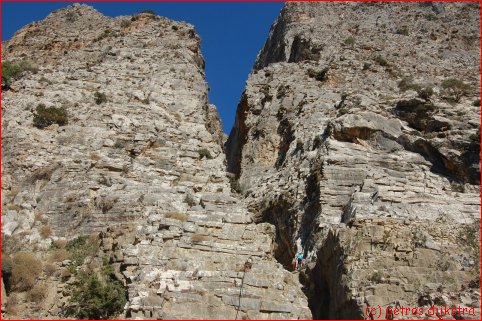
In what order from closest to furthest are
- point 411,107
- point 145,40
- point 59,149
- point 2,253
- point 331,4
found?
point 2,253, point 59,149, point 411,107, point 145,40, point 331,4

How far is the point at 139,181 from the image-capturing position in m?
16.7

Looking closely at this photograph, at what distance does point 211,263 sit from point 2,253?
5.04 metres

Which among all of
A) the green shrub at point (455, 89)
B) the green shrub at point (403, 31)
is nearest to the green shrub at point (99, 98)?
the green shrub at point (455, 89)

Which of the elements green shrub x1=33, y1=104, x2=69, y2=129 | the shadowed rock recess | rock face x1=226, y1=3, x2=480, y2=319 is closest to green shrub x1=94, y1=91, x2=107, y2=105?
Answer: the shadowed rock recess

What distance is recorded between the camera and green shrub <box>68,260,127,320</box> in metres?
10.9

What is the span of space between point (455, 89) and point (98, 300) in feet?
58.6

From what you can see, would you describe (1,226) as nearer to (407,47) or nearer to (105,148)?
(105,148)

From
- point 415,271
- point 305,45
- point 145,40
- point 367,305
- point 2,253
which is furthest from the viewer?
point 305,45

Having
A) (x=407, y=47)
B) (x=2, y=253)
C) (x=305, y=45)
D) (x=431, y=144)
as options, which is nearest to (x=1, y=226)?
(x=2, y=253)

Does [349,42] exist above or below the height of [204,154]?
above

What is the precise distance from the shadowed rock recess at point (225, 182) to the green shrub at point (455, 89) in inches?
3.5

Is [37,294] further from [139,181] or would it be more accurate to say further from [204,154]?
[204,154]

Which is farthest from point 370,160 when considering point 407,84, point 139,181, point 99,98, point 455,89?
point 99,98

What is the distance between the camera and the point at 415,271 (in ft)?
36.9
